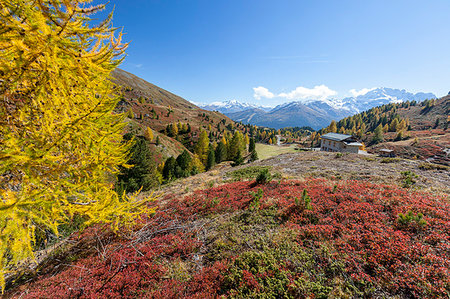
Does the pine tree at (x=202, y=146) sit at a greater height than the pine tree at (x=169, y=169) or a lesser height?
greater

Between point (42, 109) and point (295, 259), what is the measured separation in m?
7.40

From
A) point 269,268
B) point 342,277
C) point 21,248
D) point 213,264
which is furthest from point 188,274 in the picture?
point 342,277

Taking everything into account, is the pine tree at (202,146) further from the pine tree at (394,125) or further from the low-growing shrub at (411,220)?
the pine tree at (394,125)

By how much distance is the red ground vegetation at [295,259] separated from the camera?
159 inches

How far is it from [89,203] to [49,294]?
314cm

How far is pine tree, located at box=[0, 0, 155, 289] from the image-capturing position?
270cm

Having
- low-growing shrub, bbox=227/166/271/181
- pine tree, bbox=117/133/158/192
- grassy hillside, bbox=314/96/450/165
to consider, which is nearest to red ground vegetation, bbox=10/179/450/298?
low-growing shrub, bbox=227/166/271/181

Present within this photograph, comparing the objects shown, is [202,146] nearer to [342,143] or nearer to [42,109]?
[342,143]

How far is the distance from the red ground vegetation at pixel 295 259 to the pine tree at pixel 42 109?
284 centimetres

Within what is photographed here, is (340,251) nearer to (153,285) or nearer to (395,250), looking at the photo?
(395,250)

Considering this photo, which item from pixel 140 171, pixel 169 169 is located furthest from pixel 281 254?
pixel 169 169

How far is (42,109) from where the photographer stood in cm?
319

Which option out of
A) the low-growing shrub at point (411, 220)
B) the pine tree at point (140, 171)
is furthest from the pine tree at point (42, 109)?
the pine tree at point (140, 171)

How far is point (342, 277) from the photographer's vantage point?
4.23m
